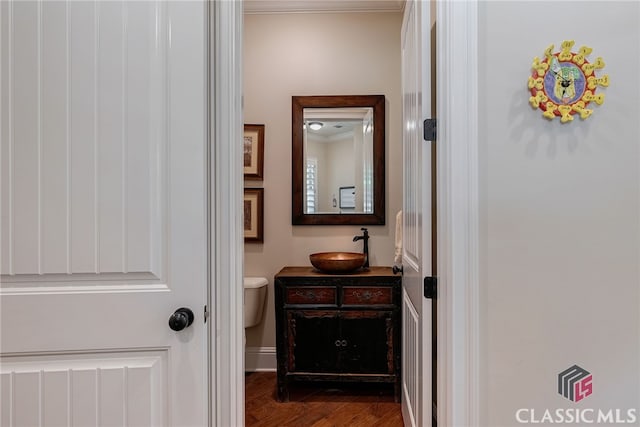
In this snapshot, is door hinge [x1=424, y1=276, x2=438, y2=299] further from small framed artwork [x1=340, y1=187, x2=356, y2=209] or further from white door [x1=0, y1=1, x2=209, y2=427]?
small framed artwork [x1=340, y1=187, x2=356, y2=209]

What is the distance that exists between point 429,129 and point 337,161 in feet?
4.23

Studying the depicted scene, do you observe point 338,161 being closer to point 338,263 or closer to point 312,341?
point 338,263

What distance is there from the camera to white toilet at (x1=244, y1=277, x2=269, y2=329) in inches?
90.4

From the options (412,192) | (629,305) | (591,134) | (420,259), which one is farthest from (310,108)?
(629,305)

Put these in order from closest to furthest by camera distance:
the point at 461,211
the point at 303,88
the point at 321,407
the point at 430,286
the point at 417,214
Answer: the point at 461,211 → the point at 430,286 → the point at 417,214 → the point at 321,407 → the point at 303,88

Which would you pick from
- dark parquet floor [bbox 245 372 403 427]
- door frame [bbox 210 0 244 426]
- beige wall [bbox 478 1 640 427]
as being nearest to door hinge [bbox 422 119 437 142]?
beige wall [bbox 478 1 640 427]

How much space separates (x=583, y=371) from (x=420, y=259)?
24.0 inches

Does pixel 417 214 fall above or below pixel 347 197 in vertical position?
below

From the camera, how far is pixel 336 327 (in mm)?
2041

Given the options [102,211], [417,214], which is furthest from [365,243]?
[102,211]

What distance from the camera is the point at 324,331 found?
2045 millimetres

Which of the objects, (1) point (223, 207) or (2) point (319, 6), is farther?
(2) point (319, 6)

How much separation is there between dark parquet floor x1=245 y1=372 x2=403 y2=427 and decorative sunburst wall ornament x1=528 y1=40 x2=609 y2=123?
1.78 meters

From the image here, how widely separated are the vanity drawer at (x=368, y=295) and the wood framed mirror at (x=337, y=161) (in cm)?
57
